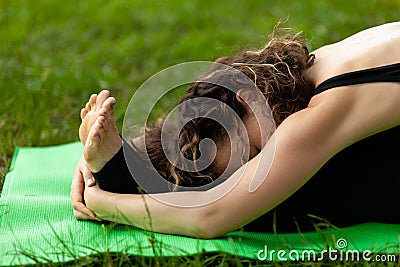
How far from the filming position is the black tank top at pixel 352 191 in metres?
2.14

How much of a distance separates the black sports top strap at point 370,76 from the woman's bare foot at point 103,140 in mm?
649

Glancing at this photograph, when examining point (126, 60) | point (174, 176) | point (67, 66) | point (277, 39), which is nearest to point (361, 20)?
point (126, 60)

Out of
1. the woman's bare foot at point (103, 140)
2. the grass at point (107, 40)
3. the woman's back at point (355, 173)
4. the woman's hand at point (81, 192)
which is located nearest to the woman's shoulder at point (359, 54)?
the woman's back at point (355, 173)

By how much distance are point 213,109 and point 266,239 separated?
433 millimetres

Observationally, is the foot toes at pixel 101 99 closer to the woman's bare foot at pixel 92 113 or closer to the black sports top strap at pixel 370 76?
the woman's bare foot at pixel 92 113

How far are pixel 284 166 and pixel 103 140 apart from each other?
55cm

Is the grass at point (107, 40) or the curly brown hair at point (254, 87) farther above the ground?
the grass at point (107, 40)

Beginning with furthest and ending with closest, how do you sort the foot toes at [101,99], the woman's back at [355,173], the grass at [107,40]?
the grass at [107,40], the foot toes at [101,99], the woman's back at [355,173]

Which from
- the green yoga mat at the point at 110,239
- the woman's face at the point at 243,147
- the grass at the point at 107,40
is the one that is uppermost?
the grass at the point at 107,40

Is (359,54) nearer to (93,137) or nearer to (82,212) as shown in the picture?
(93,137)

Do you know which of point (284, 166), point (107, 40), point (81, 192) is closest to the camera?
point (284, 166)

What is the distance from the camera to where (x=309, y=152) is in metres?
1.95

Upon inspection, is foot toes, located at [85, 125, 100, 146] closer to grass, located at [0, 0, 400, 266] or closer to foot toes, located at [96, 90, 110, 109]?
foot toes, located at [96, 90, 110, 109]

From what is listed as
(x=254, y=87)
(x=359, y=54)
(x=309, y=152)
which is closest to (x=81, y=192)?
(x=254, y=87)
